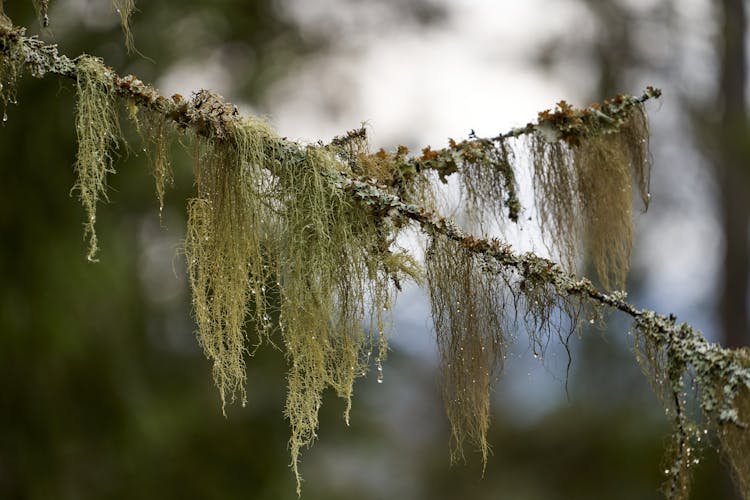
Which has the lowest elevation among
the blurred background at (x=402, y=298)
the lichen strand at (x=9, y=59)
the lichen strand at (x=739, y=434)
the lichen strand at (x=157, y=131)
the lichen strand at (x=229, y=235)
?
the lichen strand at (x=739, y=434)

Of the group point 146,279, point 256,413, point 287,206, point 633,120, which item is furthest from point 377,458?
point 287,206

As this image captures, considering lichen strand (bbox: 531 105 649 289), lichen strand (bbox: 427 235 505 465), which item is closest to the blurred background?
lichen strand (bbox: 531 105 649 289)

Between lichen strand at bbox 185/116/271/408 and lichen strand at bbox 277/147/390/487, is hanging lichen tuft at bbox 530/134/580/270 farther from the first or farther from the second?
lichen strand at bbox 185/116/271/408

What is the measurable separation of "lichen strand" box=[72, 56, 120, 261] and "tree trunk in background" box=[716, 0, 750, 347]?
492cm

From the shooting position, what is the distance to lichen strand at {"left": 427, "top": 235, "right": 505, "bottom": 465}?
1.53m

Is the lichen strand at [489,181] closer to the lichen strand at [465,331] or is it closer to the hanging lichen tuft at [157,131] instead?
the lichen strand at [465,331]

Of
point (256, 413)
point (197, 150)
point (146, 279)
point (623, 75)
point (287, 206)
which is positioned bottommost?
point (287, 206)

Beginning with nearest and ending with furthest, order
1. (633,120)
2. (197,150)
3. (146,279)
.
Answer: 1. (197,150)
2. (633,120)
3. (146,279)

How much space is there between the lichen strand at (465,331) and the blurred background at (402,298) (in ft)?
4.61

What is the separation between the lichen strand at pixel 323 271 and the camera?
1.48 m

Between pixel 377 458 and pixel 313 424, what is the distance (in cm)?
373

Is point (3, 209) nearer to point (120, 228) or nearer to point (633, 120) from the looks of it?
point (120, 228)

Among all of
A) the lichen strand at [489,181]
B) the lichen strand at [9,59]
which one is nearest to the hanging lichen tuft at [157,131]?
the lichen strand at [9,59]

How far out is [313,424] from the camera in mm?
1544
